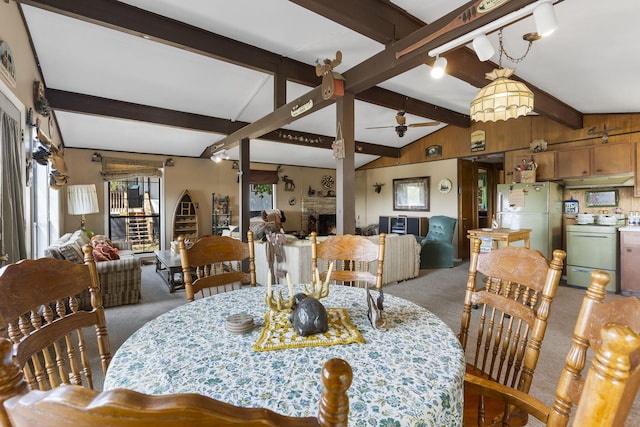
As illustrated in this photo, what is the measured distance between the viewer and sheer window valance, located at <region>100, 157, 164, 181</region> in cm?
647

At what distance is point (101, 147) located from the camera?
6363 millimetres

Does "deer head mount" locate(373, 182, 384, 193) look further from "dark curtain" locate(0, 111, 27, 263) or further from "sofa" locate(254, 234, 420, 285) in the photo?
"dark curtain" locate(0, 111, 27, 263)

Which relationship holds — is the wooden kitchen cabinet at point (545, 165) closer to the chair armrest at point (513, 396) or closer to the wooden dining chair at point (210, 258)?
the chair armrest at point (513, 396)

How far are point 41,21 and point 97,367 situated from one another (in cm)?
329

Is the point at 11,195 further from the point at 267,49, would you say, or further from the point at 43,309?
the point at 267,49

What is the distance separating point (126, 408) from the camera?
0.33 metres

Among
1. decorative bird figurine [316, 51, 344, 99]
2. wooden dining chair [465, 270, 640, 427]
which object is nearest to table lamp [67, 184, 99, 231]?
decorative bird figurine [316, 51, 344, 99]

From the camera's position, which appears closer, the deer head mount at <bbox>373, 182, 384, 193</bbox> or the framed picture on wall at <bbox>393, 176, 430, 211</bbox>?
the framed picture on wall at <bbox>393, 176, 430, 211</bbox>

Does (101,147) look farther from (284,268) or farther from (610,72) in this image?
(610,72)

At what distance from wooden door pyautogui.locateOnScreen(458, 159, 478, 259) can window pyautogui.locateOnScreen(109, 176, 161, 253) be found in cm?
710

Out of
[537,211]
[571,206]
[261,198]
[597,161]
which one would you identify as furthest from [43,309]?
[261,198]

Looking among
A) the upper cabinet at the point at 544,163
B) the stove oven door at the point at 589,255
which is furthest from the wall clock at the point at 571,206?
the stove oven door at the point at 589,255

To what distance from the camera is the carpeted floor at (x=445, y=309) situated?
2.19 meters

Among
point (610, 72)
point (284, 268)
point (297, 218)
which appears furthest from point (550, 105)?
point (297, 218)
